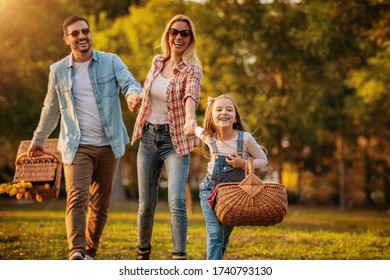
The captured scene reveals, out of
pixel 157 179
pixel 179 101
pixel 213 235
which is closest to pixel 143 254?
pixel 157 179

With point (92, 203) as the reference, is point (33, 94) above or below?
above

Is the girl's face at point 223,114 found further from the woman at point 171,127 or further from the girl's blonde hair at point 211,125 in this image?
the woman at point 171,127

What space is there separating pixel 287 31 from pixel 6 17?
8.81m

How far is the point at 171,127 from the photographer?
611 cm

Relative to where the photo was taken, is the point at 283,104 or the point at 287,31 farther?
the point at 283,104

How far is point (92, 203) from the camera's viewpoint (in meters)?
6.71

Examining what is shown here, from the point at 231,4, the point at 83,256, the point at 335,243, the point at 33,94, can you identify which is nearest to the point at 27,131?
the point at 33,94

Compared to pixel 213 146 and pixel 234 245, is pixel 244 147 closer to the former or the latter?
pixel 213 146

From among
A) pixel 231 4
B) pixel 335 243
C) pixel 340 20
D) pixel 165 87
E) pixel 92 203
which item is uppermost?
pixel 231 4

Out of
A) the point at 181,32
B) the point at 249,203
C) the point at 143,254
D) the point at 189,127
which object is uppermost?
the point at 181,32

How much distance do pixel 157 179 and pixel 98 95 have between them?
0.90m

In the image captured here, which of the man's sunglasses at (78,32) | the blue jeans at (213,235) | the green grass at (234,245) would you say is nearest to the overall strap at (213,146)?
the blue jeans at (213,235)
